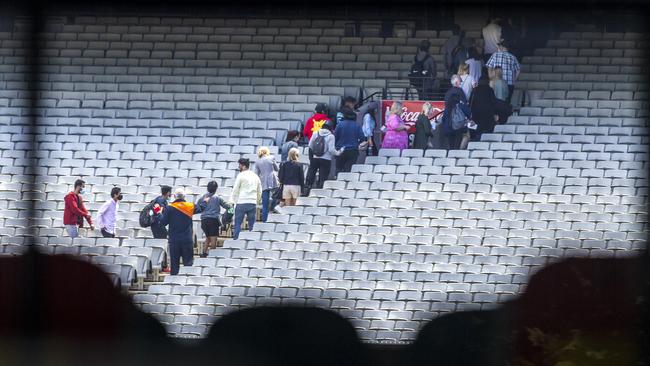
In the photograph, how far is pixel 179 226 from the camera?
61.8 inches

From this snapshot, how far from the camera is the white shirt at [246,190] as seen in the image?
158 centimetres

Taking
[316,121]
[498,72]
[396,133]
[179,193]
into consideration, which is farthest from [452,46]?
[179,193]

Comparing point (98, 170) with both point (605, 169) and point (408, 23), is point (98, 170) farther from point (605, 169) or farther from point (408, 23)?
point (605, 169)

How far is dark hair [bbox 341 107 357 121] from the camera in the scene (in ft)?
5.31

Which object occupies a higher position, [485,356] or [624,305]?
[624,305]

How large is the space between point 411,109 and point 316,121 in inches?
8.5

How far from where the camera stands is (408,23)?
163 cm

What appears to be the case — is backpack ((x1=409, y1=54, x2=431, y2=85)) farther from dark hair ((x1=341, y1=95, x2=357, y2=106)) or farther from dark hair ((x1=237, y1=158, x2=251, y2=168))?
dark hair ((x1=237, y1=158, x2=251, y2=168))

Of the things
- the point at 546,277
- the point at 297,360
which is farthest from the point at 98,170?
the point at 546,277

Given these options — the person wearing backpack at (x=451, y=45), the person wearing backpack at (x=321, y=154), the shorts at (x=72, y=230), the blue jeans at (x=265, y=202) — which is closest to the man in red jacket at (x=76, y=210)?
the shorts at (x=72, y=230)

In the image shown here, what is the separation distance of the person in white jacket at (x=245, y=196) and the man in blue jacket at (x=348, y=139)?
Result: 177 mm

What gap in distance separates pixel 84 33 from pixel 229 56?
31cm

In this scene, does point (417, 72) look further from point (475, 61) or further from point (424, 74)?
point (475, 61)

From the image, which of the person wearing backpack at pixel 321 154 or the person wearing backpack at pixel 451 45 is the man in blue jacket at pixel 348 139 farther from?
the person wearing backpack at pixel 451 45
